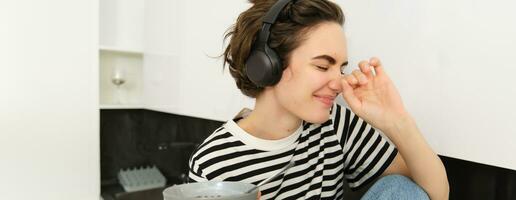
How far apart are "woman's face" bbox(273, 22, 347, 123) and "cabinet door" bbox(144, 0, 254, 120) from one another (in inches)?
15.9

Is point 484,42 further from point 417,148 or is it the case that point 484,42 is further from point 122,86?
point 122,86

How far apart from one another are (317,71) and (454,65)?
264 millimetres

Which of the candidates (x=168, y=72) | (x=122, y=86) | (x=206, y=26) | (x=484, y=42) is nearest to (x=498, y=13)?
(x=484, y=42)

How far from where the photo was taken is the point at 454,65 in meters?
0.67

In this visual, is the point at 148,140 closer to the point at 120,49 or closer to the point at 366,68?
the point at 120,49

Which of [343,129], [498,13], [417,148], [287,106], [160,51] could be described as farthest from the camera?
[160,51]

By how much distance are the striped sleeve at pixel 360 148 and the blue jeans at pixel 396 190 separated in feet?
0.41

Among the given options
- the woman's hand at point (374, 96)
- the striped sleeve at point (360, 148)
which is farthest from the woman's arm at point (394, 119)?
the striped sleeve at point (360, 148)

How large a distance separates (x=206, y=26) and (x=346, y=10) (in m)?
0.63

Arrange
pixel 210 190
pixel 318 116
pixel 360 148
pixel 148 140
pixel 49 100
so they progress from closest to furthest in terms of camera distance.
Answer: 1. pixel 210 190
2. pixel 318 116
3. pixel 360 148
4. pixel 49 100
5. pixel 148 140

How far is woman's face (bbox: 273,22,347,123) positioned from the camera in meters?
0.77

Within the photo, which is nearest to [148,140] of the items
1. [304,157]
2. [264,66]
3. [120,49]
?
[120,49]

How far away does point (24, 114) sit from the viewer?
1505 mm

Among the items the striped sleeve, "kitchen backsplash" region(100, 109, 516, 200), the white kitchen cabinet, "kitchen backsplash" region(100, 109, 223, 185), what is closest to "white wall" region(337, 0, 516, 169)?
the striped sleeve
